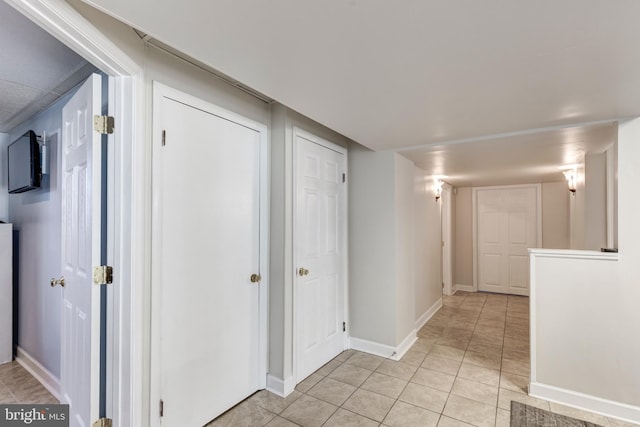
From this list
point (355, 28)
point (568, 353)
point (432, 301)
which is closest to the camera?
point (355, 28)

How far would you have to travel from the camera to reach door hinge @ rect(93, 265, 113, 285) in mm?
1541

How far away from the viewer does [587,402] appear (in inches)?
88.8

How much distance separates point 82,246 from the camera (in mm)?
1656

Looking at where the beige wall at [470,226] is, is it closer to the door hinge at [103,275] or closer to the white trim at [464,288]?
the white trim at [464,288]

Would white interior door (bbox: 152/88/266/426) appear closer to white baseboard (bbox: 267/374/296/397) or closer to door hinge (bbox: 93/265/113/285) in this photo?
white baseboard (bbox: 267/374/296/397)

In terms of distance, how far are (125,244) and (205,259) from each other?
52cm

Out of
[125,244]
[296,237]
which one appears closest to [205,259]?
[125,244]

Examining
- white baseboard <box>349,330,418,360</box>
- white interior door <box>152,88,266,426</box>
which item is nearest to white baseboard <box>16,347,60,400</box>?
white interior door <box>152,88,266,426</box>

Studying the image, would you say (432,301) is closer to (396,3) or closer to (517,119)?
(517,119)

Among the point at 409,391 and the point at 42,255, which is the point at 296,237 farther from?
the point at 42,255

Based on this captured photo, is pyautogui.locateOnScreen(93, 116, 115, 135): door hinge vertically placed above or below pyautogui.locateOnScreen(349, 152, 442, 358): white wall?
above

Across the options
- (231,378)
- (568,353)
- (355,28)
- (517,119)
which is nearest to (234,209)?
(231,378)

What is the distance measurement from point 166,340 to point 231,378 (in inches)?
26.4

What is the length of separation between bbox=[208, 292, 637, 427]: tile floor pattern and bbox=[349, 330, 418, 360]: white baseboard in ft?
0.20
